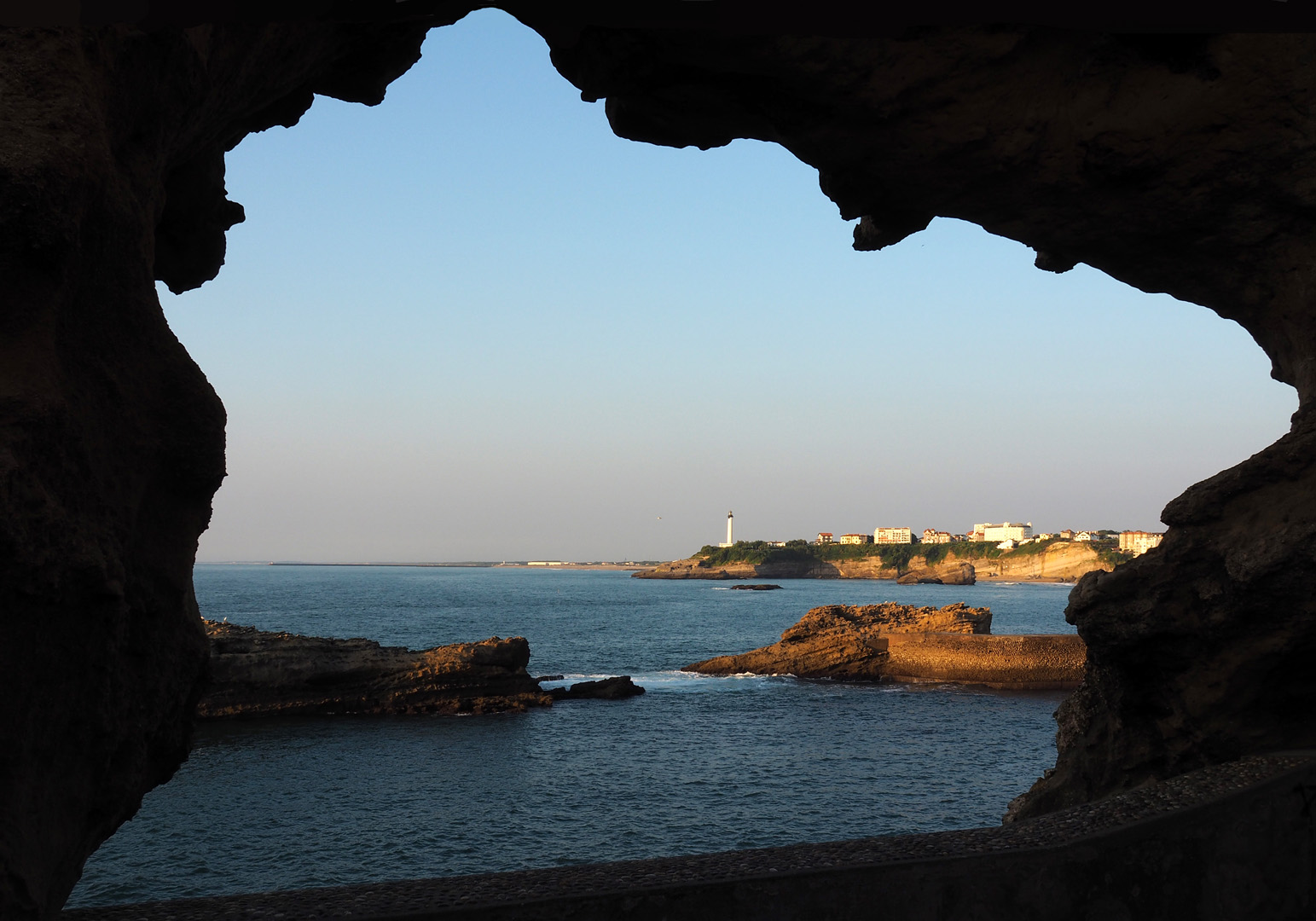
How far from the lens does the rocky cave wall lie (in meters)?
7.79

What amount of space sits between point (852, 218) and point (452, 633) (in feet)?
217

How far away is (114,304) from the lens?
8.94m

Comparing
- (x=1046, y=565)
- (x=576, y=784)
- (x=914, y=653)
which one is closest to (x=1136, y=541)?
(x=1046, y=565)

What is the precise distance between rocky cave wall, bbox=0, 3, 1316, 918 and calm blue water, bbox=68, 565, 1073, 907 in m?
9.49

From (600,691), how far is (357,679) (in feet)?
36.4

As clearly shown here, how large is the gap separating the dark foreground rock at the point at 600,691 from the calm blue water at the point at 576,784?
4.00ft

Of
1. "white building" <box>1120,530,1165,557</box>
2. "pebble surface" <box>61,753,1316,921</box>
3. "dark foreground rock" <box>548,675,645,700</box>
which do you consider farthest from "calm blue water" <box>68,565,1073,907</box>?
"white building" <box>1120,530,1165,557</box>

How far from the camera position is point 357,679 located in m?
38.1

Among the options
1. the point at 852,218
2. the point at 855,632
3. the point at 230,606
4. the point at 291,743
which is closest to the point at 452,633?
the point at 855,632

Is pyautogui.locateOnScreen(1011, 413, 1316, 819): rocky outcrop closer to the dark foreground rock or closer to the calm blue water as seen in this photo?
→ the calm blue water

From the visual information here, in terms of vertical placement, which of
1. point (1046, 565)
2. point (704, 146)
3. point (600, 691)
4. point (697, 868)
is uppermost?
point (704, 146)

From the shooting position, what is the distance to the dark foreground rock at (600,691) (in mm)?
41531

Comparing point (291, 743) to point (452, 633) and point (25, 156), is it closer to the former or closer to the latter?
point (25, 156)

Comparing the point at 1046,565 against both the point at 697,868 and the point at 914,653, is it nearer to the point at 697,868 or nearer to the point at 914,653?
the point at 914,653
